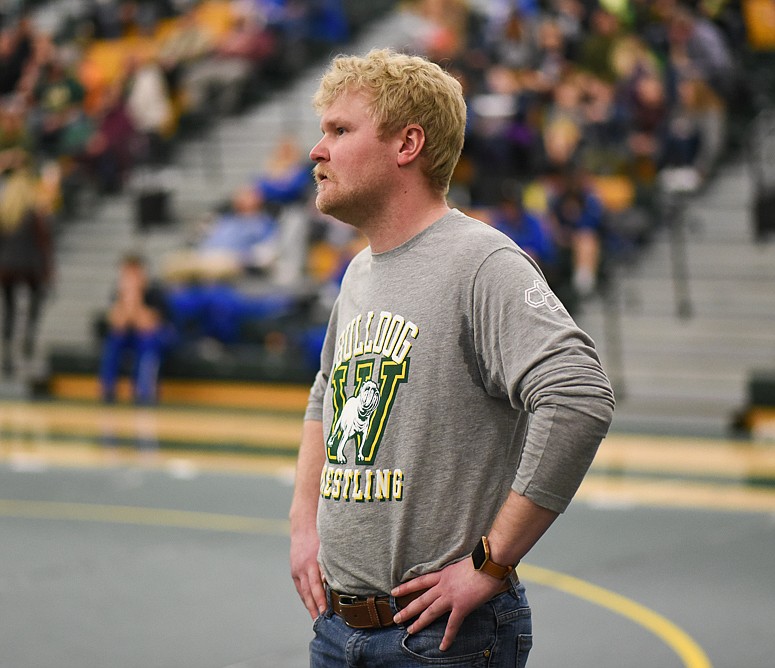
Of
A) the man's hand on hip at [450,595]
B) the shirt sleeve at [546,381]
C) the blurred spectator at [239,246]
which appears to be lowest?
the blurred spectator at [239,246]

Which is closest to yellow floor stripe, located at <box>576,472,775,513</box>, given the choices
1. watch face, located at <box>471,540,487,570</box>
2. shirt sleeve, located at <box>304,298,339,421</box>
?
shirt sleeve, located at <box>304,298,339,421</box>

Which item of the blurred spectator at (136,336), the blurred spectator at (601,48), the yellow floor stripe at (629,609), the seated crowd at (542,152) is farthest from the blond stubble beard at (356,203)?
the blurred spectator at (601,48)

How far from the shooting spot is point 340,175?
9.71 ft

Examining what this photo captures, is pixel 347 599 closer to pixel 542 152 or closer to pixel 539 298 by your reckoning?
pixel 539 298

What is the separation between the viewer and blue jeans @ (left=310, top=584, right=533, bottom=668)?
2.77 meters

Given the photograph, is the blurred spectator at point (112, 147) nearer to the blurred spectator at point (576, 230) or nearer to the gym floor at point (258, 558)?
the blurred spectator at point (576, 230)

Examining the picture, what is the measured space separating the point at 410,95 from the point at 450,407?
0.68 meters

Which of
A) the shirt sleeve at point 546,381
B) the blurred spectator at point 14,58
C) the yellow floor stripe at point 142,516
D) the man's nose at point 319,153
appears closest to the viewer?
the shirt sleeve at point 546,381

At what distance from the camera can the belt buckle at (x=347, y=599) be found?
2.88 meters

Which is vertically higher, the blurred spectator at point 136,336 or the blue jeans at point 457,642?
the blue jeans at point 457,642

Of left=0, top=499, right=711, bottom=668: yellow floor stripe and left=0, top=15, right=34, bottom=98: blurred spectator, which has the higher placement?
left=0, top=15, right=34, bottom=98: blurred spectator

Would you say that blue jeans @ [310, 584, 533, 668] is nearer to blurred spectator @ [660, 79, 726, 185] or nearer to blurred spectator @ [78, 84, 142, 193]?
blurred spectator @ [660, 79, 726, 185]

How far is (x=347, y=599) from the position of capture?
2898 mm

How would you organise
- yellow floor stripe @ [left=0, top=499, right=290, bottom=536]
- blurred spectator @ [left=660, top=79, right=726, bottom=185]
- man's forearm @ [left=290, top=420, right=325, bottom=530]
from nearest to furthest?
man's forearm @ [left=290, top=420, right=325, bottom=530] < yellow floor stripe @ [left=0, top=499, right=290, bottom=536] < blurred spectator @ [left=660, top=79, right=726, bottom=185]
